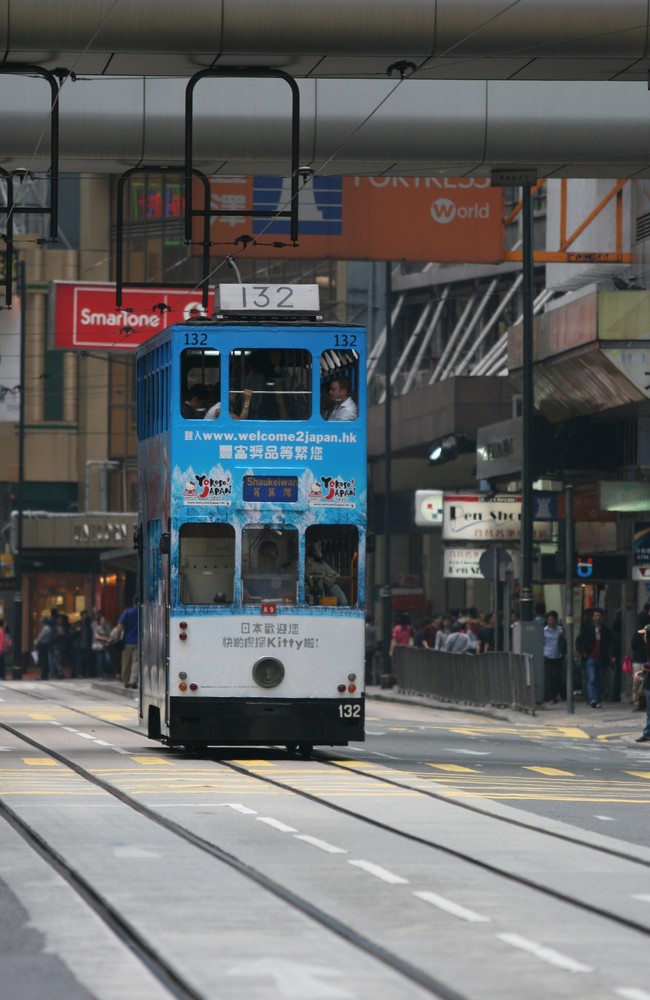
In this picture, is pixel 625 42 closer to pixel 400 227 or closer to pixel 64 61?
pixel 64 61

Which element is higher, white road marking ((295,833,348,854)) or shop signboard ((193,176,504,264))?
shop signboard ((193,176,504,264))

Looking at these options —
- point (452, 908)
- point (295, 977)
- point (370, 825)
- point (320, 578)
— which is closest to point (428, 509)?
point (320, 578)

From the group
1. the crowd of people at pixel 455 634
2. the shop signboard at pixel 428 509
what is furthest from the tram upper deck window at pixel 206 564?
the shop signboard at pixel 428 509

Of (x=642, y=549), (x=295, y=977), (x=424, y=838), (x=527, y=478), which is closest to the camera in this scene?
(x=295, y=977)

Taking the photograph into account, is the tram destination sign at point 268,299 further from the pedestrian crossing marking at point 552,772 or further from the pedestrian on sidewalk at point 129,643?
the pedestrian on sidewalk at point 129,643

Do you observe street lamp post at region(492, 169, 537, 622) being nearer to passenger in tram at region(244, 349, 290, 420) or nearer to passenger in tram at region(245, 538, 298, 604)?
passenger in tram at region(244, 349, 290, 420)

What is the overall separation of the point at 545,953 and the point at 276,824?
616cm

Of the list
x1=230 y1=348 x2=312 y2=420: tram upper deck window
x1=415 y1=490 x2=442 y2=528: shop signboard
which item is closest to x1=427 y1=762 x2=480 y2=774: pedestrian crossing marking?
x1=230 y1=348 x2=312 y2=420: tram upper deck window

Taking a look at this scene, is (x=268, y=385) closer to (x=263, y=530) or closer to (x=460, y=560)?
(x=263, y=530)

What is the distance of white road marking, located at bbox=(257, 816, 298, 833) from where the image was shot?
1536cm

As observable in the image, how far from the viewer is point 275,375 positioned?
2295cm

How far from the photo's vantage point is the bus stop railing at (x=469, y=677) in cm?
3653

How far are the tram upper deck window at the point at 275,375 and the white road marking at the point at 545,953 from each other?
13.0 meters

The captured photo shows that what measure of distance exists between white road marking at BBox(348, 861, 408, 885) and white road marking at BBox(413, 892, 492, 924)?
1.77 ft
